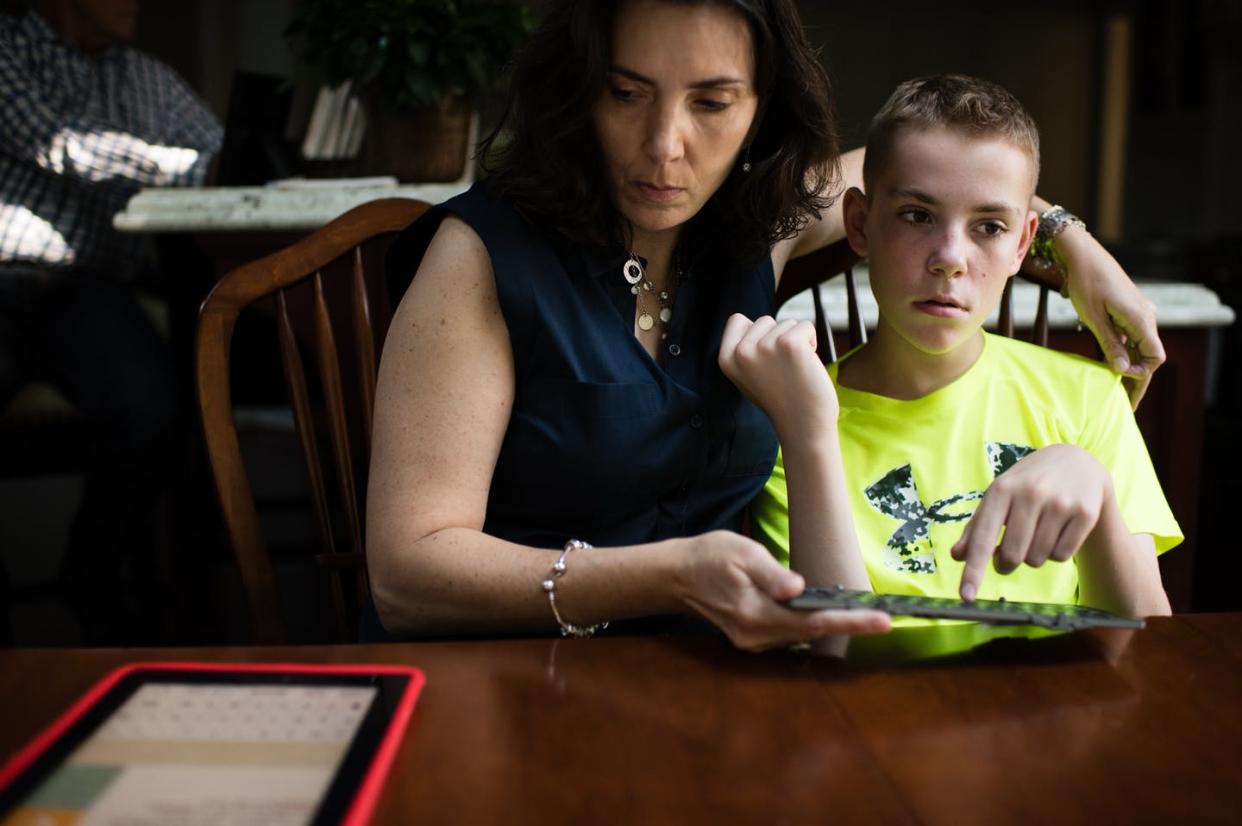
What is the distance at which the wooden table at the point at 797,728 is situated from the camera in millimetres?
516

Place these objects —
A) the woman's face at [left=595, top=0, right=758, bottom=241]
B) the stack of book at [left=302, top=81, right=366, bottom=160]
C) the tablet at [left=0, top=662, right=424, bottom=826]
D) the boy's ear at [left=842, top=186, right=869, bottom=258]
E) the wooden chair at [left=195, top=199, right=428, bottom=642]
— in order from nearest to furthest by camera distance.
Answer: the tablet at [left=0, top=662, right=424, bottom=826] → the woman's face at [left=595, top=0, right=758, bottom=241] → the wooden chair at [left=195, top=199, right=428, bottom=642] → the boy's ear at [left=842, top=186, right=869, bottom=258] → the stack of book at [left=302, top=81, right=366, bottom=160]

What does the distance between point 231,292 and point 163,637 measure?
4.73 ft

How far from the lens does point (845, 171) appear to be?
1305 millimetres

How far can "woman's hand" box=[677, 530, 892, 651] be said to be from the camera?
0.65 meters

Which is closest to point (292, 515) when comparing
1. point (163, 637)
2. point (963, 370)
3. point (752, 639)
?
point (163, 637)

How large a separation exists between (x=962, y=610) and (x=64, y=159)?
204 centimetres

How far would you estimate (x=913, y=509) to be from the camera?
1.04 m

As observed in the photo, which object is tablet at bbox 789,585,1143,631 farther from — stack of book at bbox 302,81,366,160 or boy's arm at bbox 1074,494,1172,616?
stack of book at bbox 302,81,366,160

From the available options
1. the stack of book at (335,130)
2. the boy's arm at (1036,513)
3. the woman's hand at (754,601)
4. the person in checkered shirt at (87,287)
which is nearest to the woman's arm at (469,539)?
the woman's hand at (754,601)

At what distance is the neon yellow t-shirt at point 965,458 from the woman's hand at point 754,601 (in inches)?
12.1

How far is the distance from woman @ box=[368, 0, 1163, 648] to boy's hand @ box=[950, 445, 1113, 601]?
224 mm

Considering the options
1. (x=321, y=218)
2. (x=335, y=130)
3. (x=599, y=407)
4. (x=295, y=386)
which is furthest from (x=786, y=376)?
(x=335, y=130)

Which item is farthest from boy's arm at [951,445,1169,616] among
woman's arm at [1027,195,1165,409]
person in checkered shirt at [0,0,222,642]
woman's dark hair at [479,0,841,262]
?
person in checkered shirt at [0,0,222,642]

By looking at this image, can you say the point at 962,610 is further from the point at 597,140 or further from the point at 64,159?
the point at 64,159
